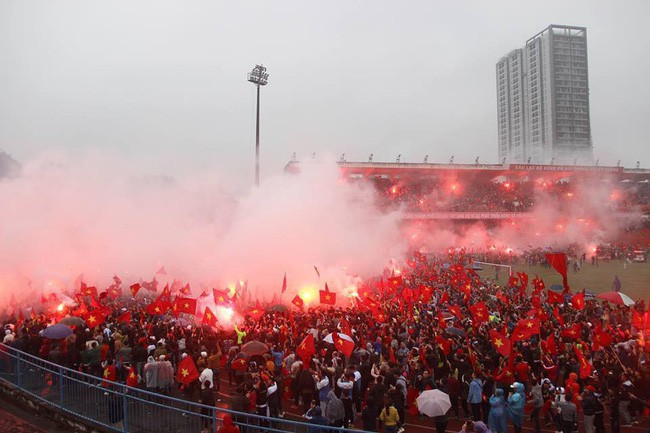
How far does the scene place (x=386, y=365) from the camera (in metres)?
9.13

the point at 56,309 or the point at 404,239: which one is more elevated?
the point at 404,239

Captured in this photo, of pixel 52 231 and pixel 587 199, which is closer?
pixel 52 231

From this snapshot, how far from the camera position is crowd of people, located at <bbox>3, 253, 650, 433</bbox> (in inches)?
317

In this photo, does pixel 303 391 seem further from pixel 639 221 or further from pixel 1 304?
pixel 639 221

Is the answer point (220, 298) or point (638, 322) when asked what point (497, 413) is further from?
point (220, 298)

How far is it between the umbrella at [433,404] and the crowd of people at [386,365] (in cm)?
48

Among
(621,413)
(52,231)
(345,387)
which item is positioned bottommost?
(621,413)

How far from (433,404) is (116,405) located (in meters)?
5.12

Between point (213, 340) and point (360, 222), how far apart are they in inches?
760

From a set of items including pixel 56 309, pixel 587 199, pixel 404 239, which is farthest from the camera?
pixel 587 199

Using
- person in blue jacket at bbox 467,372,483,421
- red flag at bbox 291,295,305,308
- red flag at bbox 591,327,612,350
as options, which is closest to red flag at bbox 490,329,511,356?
person in blue jacket at bbox 467,372,483,421

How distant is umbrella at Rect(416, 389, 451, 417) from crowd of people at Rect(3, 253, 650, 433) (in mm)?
483

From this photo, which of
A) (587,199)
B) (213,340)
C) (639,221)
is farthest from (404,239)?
(213,340)

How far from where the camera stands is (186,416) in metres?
7.37
